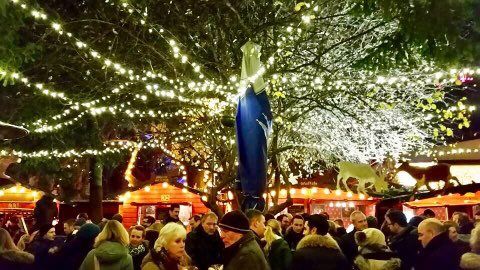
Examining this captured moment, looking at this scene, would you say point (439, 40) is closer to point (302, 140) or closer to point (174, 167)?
point (302, 140)

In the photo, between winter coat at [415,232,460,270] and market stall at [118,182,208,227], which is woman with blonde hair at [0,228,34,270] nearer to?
winter coat at [415,232,460,270]

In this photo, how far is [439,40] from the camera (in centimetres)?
523

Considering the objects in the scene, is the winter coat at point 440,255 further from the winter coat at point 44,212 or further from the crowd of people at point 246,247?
Result: the winter coat at point 44,212

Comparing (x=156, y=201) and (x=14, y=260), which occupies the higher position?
(x=156, y=201)

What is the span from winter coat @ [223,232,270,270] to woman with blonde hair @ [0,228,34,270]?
2893mm

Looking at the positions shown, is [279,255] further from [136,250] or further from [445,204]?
[445,204]

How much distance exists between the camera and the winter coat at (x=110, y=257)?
5.03 metres

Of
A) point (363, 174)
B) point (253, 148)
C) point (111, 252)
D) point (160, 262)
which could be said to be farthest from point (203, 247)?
point (363, 174)

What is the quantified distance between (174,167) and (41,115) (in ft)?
61.2

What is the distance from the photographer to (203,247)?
6.31 meters

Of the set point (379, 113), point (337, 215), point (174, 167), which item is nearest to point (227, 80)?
point (379, 113)

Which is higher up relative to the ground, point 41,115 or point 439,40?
point 41,115

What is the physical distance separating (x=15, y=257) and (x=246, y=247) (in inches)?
124

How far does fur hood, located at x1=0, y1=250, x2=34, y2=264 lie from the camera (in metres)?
5.95
